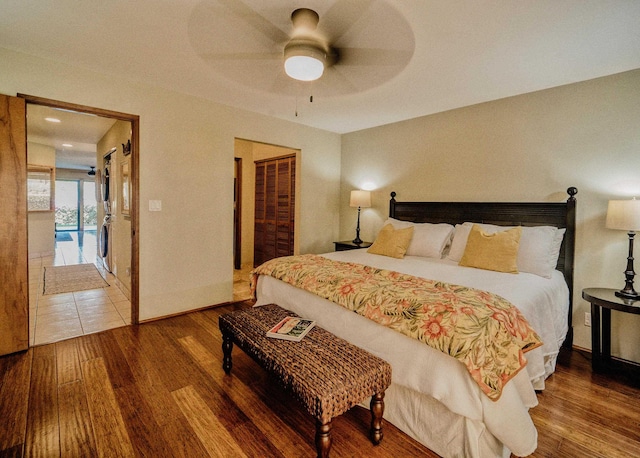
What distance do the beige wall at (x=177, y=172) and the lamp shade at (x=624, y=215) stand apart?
3.60 m

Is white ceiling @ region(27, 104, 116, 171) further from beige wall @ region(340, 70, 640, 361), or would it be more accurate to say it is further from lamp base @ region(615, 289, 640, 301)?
lamp base @ region(615, 289, 640, 301)

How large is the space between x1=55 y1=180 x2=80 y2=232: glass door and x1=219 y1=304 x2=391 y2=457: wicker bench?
1290 cm

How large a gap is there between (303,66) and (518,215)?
2547mm

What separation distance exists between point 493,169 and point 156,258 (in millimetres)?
3809

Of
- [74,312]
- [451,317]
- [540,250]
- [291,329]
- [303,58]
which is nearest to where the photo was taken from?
[451,317]

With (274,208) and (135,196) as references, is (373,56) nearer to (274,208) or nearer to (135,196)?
(135,196)

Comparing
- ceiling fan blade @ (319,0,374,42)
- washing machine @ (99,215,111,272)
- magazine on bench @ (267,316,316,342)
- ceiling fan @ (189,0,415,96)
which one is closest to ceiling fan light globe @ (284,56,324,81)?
ceiling fan @ (189,0,415,96)

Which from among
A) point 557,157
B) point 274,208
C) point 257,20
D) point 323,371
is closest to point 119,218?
point 274,208

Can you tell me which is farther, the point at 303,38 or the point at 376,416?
the point at 303,38

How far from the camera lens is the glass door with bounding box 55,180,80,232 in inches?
440

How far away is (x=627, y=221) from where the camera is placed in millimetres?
2260

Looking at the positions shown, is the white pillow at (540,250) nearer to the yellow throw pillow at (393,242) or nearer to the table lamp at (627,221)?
the table lamp at (627,221)

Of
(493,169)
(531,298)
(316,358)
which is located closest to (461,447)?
A: (316,358)

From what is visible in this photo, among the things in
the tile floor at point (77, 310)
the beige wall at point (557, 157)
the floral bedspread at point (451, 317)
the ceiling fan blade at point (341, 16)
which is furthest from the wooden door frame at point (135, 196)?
the beige wall at point (557, 157)
